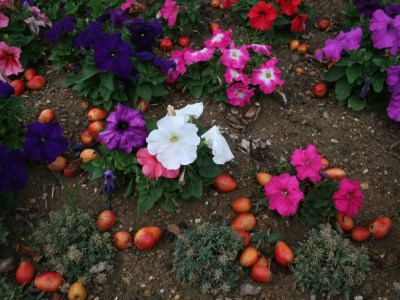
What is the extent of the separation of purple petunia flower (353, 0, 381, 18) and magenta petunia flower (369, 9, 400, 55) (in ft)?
1.07

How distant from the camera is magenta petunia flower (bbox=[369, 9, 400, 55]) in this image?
329 cm

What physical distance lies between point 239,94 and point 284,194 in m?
1.00

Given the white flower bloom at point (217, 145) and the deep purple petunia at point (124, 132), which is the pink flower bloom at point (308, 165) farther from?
the deep purple petunia at point (124, 132)

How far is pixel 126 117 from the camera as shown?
105 inches

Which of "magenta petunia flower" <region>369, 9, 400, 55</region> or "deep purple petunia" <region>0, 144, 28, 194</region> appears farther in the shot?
"magenta petunia flower" <region>369, 9, 400, 55</region>

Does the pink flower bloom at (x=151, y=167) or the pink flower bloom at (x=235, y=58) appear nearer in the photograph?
the pink flower bloom at (x=151, y=167)

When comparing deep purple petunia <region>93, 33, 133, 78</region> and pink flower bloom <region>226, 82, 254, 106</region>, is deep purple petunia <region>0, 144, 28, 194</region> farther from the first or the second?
pink flower bloom <region>226, 82, 254, 106</region>

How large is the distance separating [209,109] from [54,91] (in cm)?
126

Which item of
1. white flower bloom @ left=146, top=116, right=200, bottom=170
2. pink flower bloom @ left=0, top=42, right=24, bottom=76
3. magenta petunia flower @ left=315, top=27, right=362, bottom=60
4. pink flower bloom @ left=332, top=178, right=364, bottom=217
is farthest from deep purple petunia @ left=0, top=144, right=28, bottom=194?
magenta petunia flower @ left=315, top=27, right=362, bottom=60

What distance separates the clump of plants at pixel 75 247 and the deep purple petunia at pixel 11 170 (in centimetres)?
29

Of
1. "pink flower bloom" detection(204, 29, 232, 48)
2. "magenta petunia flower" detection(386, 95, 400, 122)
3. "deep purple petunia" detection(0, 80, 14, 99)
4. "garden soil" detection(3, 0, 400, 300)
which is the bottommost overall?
"garden soil" detection(3, 0, 400, 300)

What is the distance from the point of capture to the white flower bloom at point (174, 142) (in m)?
2.47

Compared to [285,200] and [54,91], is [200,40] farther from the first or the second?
[285,200]

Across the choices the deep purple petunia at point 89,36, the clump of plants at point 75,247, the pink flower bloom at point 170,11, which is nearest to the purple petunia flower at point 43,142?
the clump of plants at point 75,247
